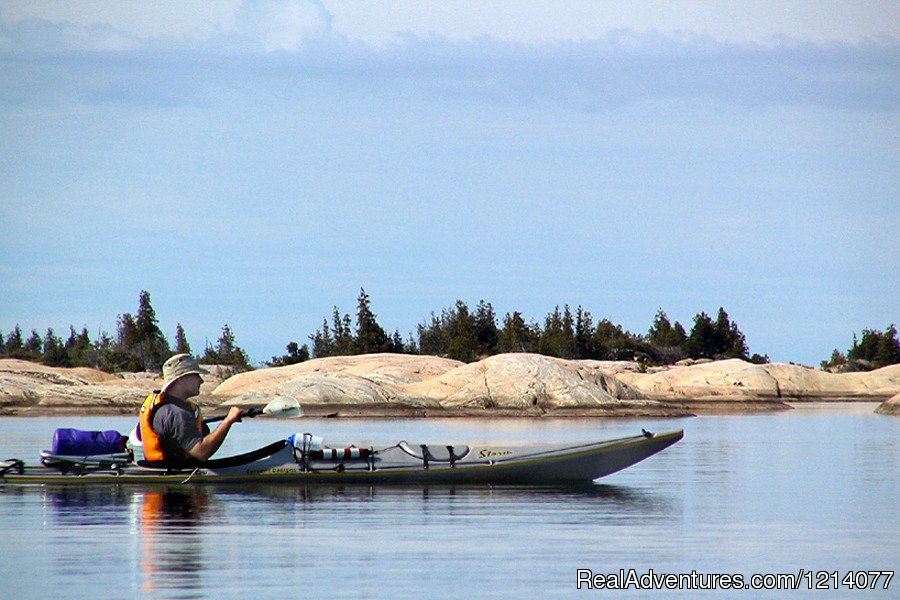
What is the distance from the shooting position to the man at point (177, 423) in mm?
22844

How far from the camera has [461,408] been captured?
208 feet

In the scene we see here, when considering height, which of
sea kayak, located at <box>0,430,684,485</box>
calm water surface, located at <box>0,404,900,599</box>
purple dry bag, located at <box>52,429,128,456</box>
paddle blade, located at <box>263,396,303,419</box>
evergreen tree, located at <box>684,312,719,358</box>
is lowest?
calm water surface, located at <box>0,404,900,599</box>

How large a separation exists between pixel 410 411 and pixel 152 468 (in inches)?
1560

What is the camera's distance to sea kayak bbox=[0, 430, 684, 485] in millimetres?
24062

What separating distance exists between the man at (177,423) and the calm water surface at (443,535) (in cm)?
77

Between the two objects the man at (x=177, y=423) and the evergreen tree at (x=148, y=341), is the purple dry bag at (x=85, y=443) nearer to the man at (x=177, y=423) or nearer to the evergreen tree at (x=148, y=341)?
the man at (x=177, y=423)

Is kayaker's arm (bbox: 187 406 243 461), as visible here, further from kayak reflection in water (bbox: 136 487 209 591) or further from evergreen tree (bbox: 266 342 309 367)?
evergreen tree (bbox: 266 342 309 367)

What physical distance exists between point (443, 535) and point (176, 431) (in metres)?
6.48

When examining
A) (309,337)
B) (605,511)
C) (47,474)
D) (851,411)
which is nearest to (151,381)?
(309,337)

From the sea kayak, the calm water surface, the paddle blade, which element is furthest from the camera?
the paddle blade

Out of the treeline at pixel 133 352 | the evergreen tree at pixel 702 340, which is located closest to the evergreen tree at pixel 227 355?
the treeline at pixel 133 352

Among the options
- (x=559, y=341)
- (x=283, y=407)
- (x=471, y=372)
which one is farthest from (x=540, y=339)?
(x=283, y=407)

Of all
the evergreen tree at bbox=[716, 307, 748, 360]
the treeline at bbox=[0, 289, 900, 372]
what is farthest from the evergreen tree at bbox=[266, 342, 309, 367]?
the evergreen tree at bbox=[716, 307, 748, 360]

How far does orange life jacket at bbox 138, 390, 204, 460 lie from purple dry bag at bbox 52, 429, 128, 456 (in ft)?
4.33
